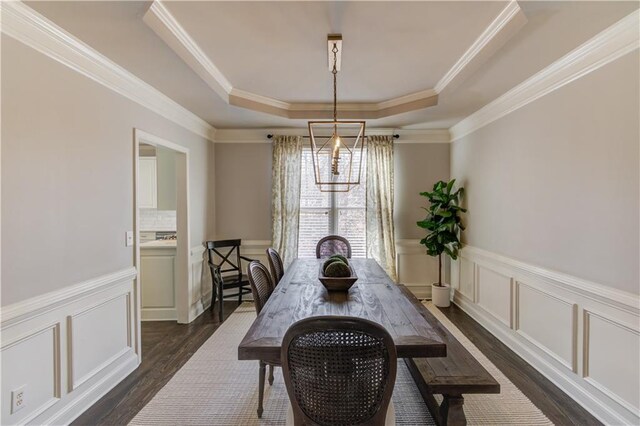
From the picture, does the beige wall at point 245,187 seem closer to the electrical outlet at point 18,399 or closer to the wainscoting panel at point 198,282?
the wainscoting panel at point 198,282

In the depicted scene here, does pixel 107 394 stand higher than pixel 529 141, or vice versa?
pixel 529 141

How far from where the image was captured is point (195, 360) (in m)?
2.95

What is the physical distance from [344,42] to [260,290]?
204 cm

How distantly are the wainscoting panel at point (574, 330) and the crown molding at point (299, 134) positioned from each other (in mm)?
2022

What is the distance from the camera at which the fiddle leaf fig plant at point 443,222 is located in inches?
167

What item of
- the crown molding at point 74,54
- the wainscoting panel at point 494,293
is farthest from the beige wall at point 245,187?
the wainscoting panel at point 494,293

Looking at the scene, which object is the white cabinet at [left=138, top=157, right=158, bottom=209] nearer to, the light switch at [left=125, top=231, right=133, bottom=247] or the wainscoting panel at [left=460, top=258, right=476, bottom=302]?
the light switch at [left=125, top=231, right=133, bottom=247]

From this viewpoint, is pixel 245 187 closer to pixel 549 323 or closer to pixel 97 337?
pixel 97 337

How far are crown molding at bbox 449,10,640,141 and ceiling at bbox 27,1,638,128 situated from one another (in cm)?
8

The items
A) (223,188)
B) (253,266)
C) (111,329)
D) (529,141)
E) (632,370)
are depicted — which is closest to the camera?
(632,370)

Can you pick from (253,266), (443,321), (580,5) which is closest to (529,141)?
(580,5)

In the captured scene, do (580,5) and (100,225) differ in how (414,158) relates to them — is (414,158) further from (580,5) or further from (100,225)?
(100,225)

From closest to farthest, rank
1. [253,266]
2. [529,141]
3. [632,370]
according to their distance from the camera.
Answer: [632,370], [253,266], [529,141]

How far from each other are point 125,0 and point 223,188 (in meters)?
3.18
